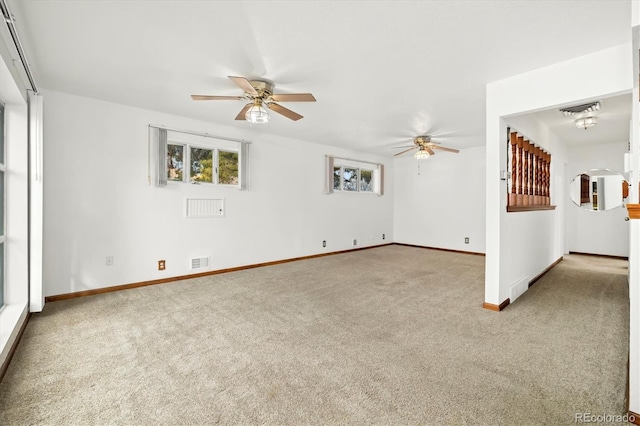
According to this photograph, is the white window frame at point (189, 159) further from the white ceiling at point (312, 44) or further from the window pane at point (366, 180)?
the window pane at point (366, 180)

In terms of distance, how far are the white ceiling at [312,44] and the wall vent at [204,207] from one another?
4.82ft

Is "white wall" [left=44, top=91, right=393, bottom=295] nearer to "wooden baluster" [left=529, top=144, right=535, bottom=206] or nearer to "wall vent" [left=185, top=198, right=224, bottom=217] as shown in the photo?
"wall vent" [left=185, top=198, right=224, bottom=217]

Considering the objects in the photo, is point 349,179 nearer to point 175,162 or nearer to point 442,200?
point 442,200

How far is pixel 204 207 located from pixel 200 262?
84 centimetres

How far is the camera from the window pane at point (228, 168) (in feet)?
15.5

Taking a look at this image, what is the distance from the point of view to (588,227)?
6277 mm

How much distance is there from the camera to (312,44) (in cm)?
231

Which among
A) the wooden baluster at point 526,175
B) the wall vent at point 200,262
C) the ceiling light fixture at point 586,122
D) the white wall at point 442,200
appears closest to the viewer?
the wooden baluster at point 526,175

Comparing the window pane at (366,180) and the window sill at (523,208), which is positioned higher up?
the window pane at (366,180)

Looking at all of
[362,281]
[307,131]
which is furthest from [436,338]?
[307,131]

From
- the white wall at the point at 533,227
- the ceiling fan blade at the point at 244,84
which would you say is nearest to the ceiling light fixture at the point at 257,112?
the ceiling fan blade at the point at 244,84

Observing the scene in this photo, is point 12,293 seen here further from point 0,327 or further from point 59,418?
point 59,418

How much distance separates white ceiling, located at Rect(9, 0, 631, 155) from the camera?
1.92m

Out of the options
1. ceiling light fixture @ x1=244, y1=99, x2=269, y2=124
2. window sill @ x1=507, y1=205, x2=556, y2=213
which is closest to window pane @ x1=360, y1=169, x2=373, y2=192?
window sill @ x1=507, y1=205, x2=556, y2=213
